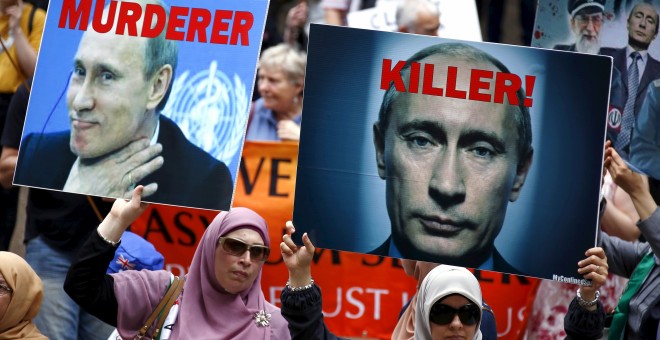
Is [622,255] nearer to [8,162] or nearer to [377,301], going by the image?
[377,301]

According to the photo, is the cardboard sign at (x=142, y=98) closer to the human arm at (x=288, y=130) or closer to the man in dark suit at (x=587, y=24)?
the man in dark suit at (x=587, y=24)

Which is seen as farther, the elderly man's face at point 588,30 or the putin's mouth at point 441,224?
the elderly man's face at point 588,30

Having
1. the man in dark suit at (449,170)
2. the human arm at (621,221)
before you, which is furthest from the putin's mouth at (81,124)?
the human arm at (621,221)

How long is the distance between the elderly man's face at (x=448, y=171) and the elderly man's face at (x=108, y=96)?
3.65ft

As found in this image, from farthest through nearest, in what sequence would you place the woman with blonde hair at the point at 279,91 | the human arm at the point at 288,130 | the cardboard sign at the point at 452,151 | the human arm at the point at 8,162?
the woman with blonde hair at the point at 279,91
the human arm at the point at 288,130
the human arm at the point at 8,162
the cardboard sign at the point at 452,151

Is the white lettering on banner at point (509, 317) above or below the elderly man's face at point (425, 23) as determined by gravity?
below

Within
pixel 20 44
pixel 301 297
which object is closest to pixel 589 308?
pixel 301 297

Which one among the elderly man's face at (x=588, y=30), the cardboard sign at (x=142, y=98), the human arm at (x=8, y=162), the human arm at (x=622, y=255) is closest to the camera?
the cardboard sign at (x=142, y=98)

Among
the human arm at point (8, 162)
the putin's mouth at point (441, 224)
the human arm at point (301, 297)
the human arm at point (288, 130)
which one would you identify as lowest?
the human arm at point (301, 297)

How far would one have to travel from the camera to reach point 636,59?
6.48 m

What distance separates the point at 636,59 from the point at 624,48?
0.15 m

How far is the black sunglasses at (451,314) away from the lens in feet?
17.9

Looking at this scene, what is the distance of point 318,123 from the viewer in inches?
223

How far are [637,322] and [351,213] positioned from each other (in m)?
1.53
